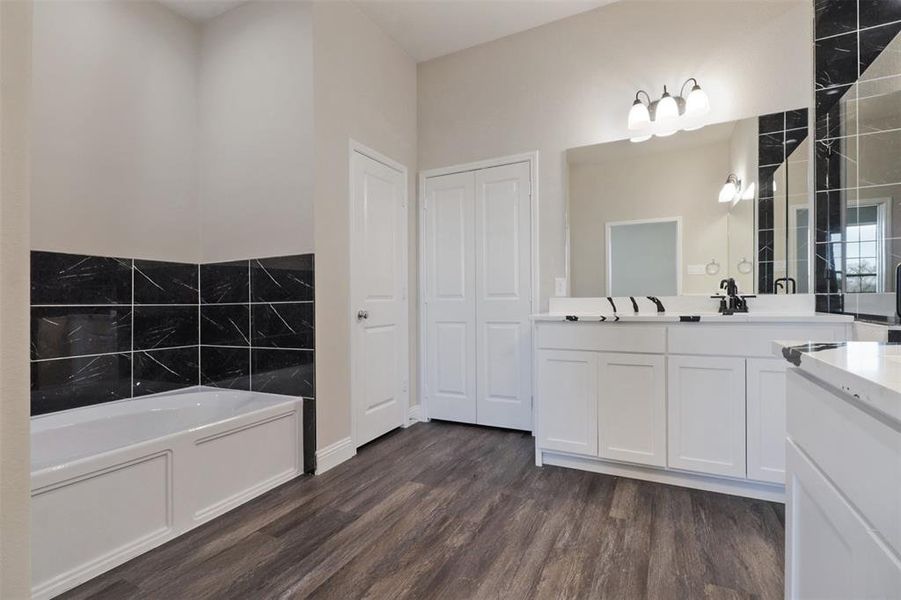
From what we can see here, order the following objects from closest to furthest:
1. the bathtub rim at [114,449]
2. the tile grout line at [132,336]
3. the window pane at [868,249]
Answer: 1. the bathtub rim at [114,449]
2. the window pane at [868,249]
3. the tile grout line at [132,336]

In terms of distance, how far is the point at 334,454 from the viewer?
2.48m

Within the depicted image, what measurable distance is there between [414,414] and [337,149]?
2023 mm

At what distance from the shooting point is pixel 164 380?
8.91ft

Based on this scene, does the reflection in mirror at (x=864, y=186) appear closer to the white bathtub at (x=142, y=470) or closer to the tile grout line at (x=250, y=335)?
the white bathtub at (x=142, y=470)

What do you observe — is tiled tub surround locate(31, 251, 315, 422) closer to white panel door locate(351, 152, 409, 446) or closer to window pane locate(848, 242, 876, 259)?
white panel door locate(351, 152, 409, 446)

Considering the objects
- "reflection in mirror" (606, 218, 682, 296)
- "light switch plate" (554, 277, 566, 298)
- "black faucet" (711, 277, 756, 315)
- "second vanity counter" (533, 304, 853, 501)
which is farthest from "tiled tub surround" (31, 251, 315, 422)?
"black faucet" (711, 277, 756, 315)

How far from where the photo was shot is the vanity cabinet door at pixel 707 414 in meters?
2.00

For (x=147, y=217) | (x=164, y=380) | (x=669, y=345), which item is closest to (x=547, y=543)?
(x=669, y=345)

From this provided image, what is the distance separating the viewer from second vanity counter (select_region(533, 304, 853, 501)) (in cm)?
195

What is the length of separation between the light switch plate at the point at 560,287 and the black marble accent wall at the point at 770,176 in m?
1.09

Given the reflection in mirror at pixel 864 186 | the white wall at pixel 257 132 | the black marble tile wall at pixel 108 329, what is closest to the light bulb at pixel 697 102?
the reflection in mirror at pixel 864 186

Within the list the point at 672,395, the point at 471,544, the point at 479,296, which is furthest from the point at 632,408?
the point at 479,296

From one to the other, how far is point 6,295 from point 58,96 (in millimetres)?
2558

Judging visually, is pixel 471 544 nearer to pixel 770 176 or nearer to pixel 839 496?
pixel 839 496
